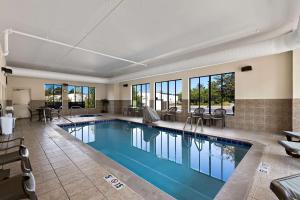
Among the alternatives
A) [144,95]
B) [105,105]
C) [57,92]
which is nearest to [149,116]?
[144,95]

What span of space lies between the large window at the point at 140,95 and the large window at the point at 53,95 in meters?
5.30

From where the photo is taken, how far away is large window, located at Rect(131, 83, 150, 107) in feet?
34.2

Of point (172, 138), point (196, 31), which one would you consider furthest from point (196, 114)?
point (196, 31)

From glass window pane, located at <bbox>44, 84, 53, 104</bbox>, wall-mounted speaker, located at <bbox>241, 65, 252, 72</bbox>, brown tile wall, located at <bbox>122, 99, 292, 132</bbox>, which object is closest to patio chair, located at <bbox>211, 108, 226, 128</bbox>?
brown tile wall, located at <bbox>122, 99, 292, 132</bbox>

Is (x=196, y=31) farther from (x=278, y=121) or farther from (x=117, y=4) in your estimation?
(x=278, y=121)

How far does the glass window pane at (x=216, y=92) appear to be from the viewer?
22.9 feet

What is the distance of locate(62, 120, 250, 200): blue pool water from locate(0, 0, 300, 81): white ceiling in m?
3.26

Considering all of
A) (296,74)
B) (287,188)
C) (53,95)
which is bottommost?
(287,188)

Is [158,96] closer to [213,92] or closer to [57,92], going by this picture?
[213,92]

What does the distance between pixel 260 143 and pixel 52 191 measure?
475cm

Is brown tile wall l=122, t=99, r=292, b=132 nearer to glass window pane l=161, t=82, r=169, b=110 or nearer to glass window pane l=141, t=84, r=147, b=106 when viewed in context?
glass window pane l=161, t=82, r=169, b=110

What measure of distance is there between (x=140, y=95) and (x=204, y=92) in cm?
497

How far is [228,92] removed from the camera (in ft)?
22.1

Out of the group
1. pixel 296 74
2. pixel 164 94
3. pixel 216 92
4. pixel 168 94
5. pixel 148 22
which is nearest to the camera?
pixel 148 22
